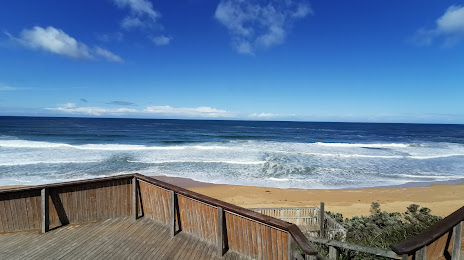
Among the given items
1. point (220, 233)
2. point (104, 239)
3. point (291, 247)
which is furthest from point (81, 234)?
point (291, 247)

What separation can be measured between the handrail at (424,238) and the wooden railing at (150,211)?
1092mm

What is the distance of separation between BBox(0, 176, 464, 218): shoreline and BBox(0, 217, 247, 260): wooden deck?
22.8 feet

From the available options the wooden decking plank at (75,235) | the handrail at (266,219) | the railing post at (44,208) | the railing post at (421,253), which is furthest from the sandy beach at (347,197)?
the railing post at (421,253)

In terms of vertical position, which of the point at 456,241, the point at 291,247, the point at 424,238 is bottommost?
the point at 291,247

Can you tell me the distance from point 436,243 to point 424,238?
0.70 m

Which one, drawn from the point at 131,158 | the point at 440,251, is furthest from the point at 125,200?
the point at 131,158

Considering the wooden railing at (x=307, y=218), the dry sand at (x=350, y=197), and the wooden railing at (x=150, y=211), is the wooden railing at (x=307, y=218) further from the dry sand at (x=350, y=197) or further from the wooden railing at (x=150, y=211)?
the wooden railing at (x=150, y=211)

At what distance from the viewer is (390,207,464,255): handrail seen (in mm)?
2174

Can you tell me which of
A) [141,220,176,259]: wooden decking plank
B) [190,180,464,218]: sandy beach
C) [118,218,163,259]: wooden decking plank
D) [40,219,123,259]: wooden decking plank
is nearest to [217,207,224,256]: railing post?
[141,220,176,259]: wooden decking plank

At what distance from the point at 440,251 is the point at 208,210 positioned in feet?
11.3

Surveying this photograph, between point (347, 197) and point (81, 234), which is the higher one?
point (81, 234)

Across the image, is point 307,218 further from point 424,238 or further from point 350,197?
point 350,197

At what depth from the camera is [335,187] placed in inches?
585

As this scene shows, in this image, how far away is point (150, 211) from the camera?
5.49m
